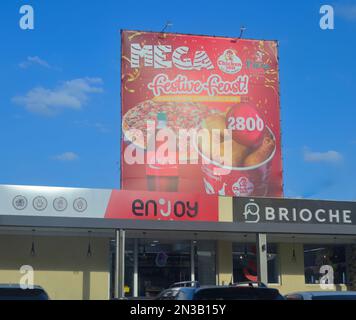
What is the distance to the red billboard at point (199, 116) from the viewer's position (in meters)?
27.9

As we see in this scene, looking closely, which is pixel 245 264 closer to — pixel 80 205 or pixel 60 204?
pixel 80 205

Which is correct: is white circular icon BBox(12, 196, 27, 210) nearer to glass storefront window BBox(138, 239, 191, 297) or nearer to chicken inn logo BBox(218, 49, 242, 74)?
glass storefront window BBox(138, 239, 191, 297)

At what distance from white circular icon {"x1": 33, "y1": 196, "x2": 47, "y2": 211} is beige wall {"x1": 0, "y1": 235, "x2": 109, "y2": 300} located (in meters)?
1.99

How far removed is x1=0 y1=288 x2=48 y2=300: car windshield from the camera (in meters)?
6.66

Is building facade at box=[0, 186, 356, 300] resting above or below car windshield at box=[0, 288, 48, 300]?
above

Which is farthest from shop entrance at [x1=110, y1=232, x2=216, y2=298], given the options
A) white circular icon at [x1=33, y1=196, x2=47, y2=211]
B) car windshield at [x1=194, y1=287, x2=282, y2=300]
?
car windshield at [x1=194, y1=287, x2=282, y2=300]

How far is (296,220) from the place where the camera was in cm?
2150

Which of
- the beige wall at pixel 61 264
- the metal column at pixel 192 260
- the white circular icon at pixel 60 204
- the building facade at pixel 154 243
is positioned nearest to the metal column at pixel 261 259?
the building facade at pixel 154 243

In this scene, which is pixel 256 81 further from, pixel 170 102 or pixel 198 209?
pixel 198 209

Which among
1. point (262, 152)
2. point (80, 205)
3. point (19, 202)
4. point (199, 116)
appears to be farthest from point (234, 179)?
point (19, 202)

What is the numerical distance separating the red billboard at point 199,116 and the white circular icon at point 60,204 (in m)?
8.08
